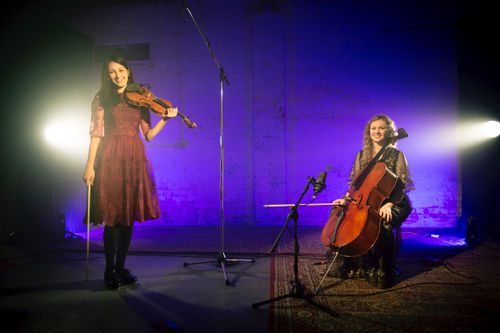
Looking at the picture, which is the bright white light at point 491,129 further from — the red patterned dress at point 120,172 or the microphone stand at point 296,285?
the red patterned dress at point 120,172

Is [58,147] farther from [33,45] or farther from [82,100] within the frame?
[33,45]

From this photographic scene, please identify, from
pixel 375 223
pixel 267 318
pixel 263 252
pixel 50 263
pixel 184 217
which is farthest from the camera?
A: pixel 184 217

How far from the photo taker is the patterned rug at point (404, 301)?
1.87 m

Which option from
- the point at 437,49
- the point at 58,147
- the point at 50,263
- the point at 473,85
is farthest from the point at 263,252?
the point at 437,49

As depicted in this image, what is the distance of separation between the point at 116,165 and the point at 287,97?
4301mm

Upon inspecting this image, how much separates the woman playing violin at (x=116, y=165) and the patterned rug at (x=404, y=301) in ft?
4.64

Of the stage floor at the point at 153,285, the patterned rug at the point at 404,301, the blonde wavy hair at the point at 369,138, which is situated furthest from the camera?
the blonde wavy hair at the point at 369,138

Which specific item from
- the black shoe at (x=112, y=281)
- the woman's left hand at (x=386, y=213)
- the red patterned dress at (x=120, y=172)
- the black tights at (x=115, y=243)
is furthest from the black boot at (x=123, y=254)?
the woman's left hand at (x=386, y=213)

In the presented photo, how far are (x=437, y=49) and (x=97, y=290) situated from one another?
6.81 meters

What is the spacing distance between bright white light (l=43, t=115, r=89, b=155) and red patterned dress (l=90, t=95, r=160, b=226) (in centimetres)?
312

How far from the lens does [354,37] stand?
5852 mm

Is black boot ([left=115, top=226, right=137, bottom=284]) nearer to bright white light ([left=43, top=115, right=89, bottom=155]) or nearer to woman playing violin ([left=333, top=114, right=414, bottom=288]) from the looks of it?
woman playing violin ([left=333, top=114, right=414, bottom=288])

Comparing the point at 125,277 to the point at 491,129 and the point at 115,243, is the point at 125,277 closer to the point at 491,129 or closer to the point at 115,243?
the point at 115,243

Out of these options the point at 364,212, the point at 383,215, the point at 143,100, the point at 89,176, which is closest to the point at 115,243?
the point at 89,176
